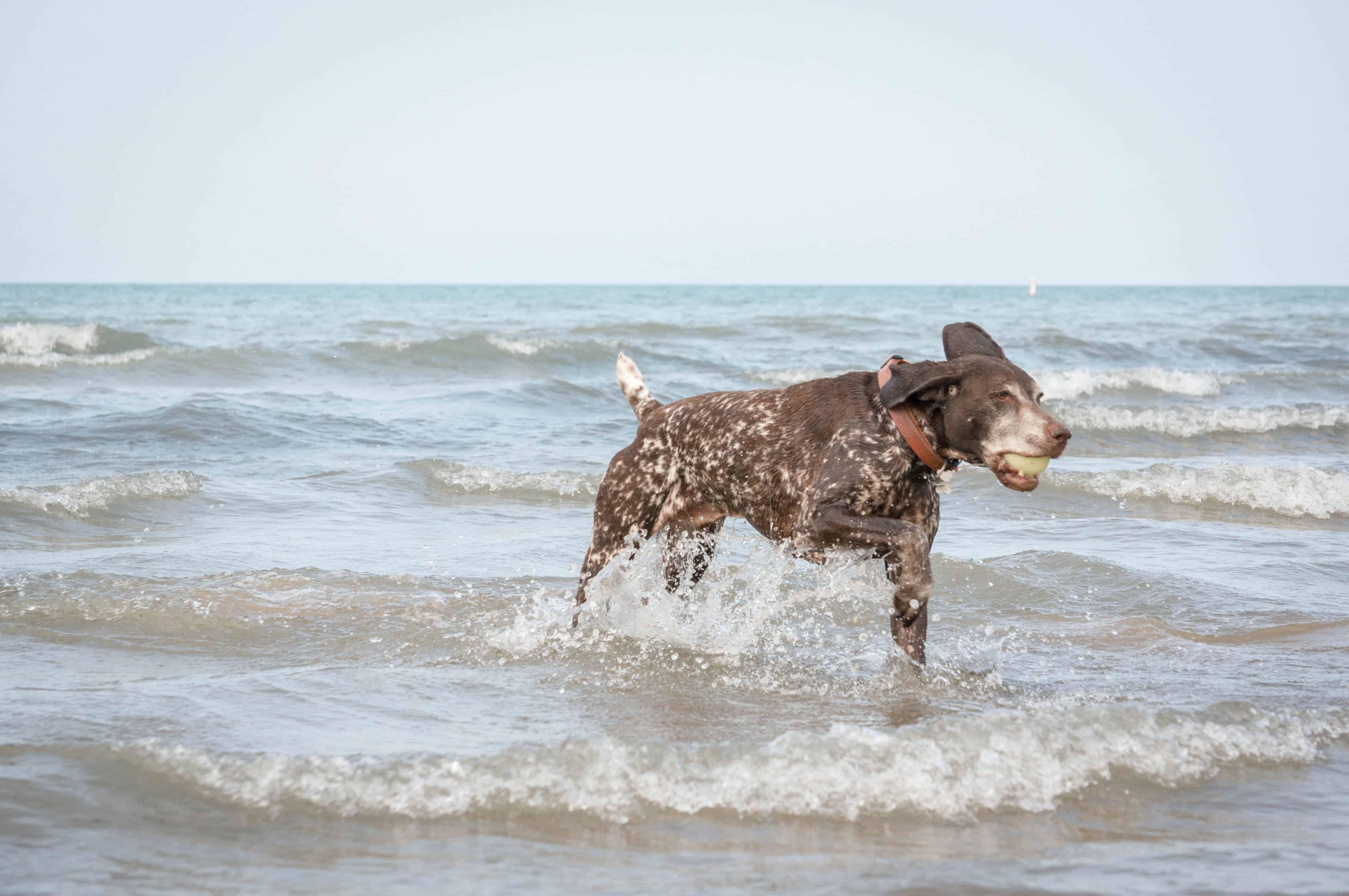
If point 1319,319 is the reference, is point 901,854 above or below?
below

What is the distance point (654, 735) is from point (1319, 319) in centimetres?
4090

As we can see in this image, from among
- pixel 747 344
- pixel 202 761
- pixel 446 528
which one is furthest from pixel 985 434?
pixel 747 344

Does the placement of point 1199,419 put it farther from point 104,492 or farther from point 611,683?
point 104,492

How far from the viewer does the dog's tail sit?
6043 millimetres

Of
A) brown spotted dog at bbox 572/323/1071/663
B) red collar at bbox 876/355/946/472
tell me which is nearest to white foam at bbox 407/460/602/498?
brown spotted dog at bbox 572/323/1071/663

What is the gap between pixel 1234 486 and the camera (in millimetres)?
9945

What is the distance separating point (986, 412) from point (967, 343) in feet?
1.68

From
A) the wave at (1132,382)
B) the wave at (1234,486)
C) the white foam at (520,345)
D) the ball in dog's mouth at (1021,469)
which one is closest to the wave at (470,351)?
the white foam at (520,345)

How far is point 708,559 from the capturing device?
614 cm

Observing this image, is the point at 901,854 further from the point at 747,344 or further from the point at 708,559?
the point at 747,344

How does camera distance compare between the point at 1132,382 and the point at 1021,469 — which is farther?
the point at 1132,382

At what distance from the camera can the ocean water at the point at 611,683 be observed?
3379 mm

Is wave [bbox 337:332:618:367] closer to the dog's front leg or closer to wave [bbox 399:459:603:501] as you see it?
wave [bbox 399:459:603:501]

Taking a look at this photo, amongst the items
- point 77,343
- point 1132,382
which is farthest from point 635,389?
point 77,343
